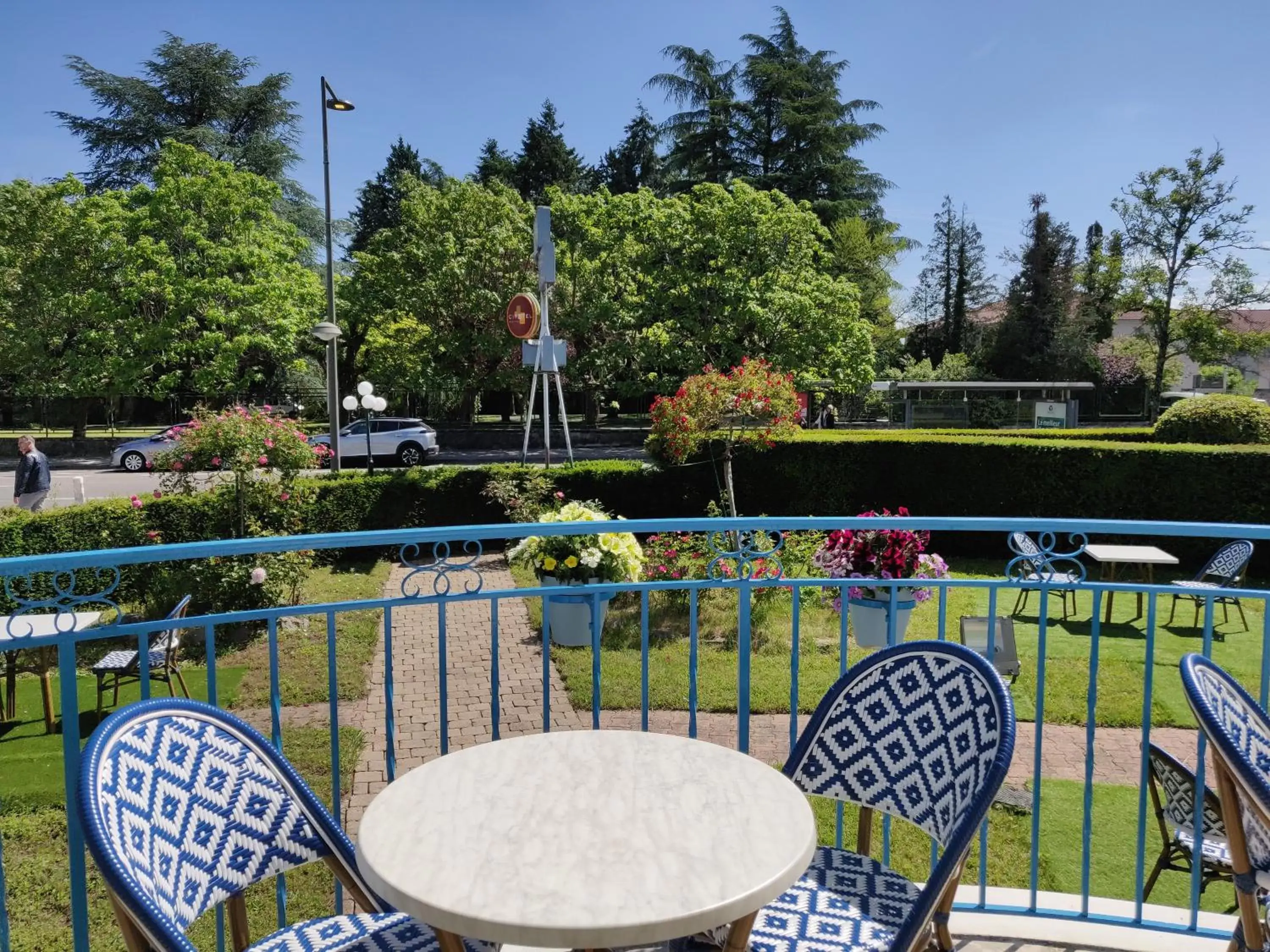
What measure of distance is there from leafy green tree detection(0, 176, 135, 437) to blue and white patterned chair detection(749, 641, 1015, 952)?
2617 cm

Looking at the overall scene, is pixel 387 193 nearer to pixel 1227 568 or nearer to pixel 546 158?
pixel 546 158

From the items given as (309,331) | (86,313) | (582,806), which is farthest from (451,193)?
(582,806)

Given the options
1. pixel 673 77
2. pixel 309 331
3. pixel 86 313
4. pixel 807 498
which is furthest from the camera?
pixel 673 77

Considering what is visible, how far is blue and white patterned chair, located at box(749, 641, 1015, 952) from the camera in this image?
180 centimetres

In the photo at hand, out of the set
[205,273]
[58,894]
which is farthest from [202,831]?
[205,273]

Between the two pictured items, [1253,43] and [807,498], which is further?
[807,498]

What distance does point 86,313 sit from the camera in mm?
24094

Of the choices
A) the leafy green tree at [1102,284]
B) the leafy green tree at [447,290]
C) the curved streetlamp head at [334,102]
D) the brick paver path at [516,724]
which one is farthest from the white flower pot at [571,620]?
the leafy green tree at [1102,284]

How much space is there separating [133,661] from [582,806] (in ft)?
18.2

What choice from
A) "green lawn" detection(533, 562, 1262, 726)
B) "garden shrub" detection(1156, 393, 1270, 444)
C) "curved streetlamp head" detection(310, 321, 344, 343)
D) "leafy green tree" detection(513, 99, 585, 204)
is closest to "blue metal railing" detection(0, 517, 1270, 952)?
"green lawn" detection(533, 562, 1262, 726)

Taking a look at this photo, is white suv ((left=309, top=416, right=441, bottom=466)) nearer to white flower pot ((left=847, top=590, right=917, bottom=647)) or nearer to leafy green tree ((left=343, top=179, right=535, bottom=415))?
leafy green tree ((left=343, top=179, right=535, bottom=415))

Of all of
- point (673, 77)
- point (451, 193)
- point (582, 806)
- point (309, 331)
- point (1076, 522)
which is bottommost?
point (582, 806)

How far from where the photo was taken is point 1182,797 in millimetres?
2865

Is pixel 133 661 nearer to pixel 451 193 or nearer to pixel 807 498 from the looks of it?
pixel 807 498
